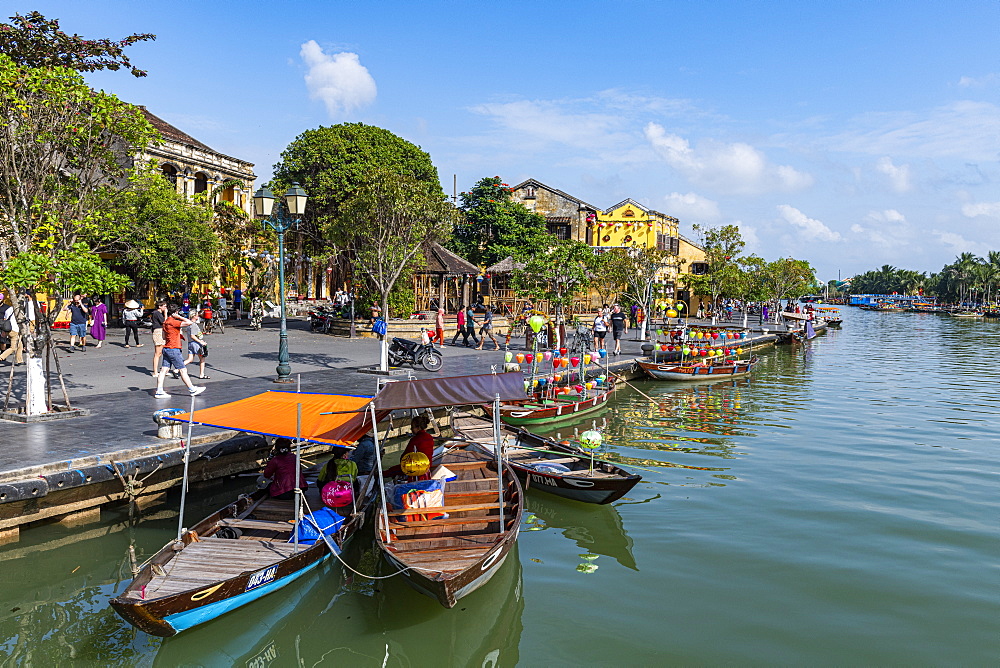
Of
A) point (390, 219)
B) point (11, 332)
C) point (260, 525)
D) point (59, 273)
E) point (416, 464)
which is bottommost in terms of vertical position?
point (260, 525)

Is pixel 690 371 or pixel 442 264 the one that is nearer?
pixel 690 371

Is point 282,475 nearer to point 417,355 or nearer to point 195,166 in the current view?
point 417,355

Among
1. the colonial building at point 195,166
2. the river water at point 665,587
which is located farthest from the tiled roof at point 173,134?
the river water at point 665,587

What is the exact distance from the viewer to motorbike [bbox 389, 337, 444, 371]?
878 inches

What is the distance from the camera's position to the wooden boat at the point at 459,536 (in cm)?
783

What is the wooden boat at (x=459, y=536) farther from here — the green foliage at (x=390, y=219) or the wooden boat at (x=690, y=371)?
the wooden boat at (x=690, y=371)

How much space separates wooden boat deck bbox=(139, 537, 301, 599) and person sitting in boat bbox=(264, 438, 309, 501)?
137 centimetres

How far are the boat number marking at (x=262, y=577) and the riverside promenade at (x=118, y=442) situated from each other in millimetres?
3099

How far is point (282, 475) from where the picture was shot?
412 inches

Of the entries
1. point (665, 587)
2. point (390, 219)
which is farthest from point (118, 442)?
point (390, 219)

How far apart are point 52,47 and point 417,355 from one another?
12296 millimetres

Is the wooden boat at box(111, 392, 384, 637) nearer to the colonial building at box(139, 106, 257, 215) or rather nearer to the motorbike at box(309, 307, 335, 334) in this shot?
the motorbike at box(309, 307, 335, 334)

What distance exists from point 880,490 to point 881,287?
200m

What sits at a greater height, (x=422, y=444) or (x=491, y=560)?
(x=422, y=444)
